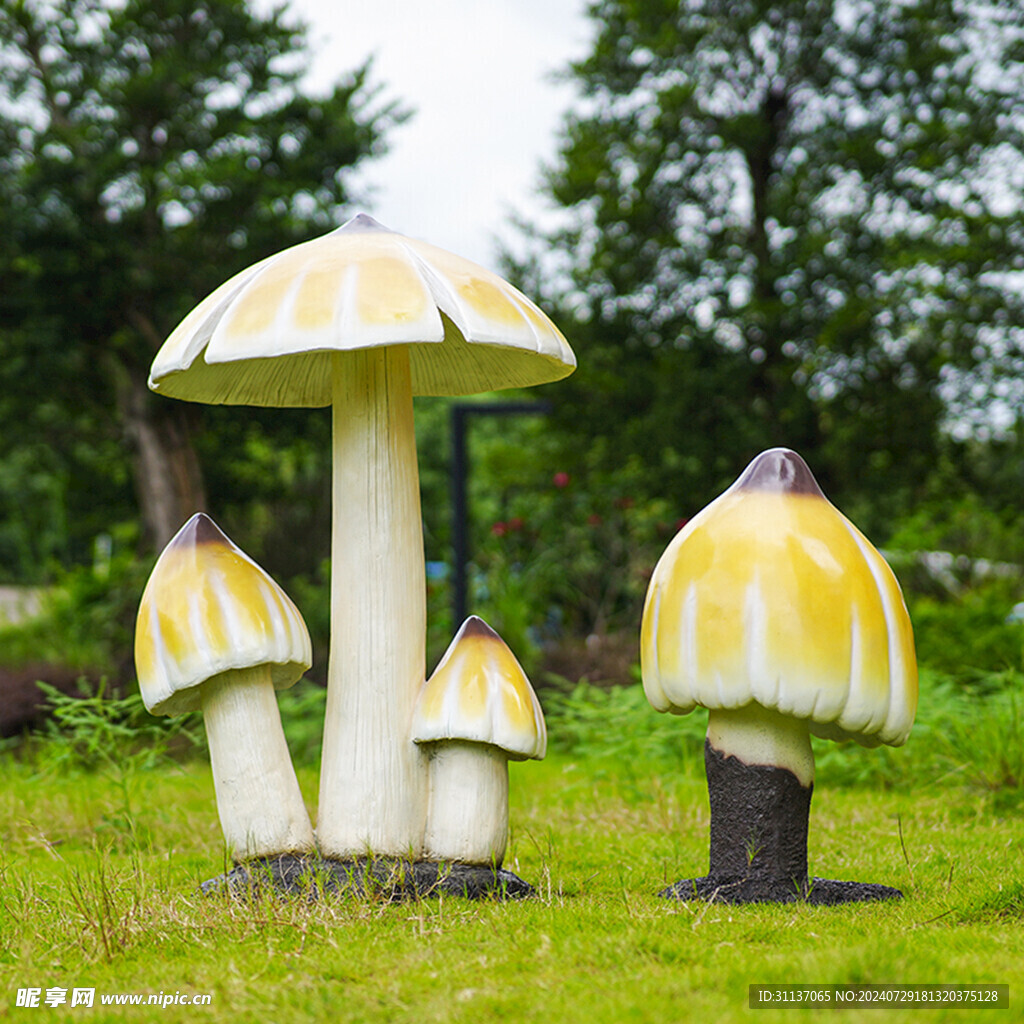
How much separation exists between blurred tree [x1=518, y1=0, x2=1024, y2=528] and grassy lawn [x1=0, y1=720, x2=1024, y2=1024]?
6.39 meters

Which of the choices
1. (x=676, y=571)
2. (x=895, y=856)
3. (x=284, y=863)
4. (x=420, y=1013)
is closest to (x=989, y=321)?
(x=895, y=856)

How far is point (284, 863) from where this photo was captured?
3.08 m

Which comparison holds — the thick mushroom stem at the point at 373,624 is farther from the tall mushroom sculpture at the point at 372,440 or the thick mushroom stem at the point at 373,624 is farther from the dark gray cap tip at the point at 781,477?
the dark gray cap tip at the point at 781,477

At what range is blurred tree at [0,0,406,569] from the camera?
30.7 feet

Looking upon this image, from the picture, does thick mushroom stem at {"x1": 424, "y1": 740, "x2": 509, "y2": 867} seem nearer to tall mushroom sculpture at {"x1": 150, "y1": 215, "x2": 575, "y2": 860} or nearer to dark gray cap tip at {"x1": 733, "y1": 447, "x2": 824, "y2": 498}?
tall mushroom sculpture at {"x1": 150, "y1": 215, "x2": 575, "y2": 860}

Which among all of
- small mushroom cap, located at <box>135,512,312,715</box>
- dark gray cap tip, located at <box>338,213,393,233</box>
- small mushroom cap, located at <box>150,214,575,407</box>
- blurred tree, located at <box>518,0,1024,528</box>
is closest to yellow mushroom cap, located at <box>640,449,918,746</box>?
small mushroom cap, located at <box>150,214,575,407</box>

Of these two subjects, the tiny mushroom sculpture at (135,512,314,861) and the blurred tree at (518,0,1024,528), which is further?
the blurred tree at (518,0,1024,528)

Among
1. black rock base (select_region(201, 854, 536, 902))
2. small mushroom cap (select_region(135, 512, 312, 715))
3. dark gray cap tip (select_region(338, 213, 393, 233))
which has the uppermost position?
dark gray cap tip (select_region(338, 213, 393, 233))

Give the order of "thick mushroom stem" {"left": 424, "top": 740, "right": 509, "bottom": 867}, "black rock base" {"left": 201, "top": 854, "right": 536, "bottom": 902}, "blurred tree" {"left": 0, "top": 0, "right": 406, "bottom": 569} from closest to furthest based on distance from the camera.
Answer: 1. "black rock base" {"left": 201, "top": 854, "right": 536, "bottom": 902}
2. "thick mushroom stem" {"left": 424, "top": 740, "right": 509, "bottom": 867}
3. "blurred tree" {"left": 0, "top": 0, "right": 406, "bottom": 569}

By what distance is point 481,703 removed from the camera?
2.99m

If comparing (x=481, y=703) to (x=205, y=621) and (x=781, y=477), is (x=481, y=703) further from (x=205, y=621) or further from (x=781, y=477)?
(x=781, y=477)

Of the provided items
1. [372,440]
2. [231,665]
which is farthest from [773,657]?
[231,665]

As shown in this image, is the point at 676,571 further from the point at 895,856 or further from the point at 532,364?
the point at 895,856

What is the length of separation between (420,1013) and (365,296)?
1.72 meters
